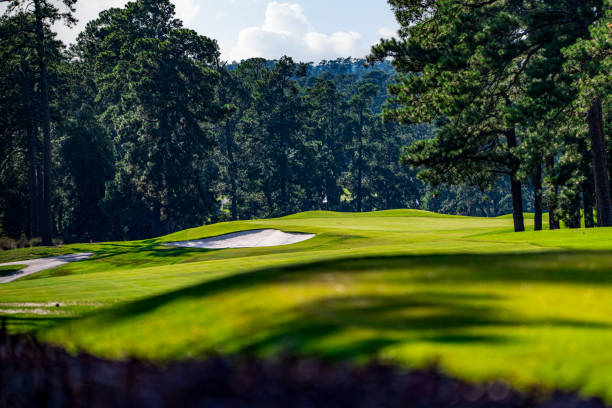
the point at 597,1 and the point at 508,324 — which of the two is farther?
the point at 597,1

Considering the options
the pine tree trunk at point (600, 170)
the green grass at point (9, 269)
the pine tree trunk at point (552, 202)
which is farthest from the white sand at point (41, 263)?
the pine tree trunk at point (600, 170)

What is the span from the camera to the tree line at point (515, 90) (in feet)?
62.7

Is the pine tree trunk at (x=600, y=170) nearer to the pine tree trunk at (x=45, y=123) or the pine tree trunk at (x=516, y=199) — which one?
the pine tree trunk at (x=516, y=199)

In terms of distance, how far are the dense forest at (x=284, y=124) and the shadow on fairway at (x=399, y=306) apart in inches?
563

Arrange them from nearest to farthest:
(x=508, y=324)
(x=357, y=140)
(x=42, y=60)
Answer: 1. (x=508, y=324)
2. (x=42, y=60)
3. (x=357, y=140)

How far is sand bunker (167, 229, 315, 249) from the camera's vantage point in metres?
27.8

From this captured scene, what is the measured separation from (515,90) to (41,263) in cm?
2367

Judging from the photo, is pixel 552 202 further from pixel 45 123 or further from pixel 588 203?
pixel 45 123

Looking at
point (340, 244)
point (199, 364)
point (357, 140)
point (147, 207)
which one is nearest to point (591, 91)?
point (340, 244)

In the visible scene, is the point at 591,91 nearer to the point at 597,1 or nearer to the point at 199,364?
the point at 597,1

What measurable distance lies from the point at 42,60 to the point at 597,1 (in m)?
37.5

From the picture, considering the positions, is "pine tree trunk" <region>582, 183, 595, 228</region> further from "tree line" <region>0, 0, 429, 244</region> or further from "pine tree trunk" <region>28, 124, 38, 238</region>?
"pine tree trunk" <region>28, 124, 38, 238</region>

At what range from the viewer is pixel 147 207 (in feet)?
189

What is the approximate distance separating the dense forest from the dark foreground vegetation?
16.9 meters
